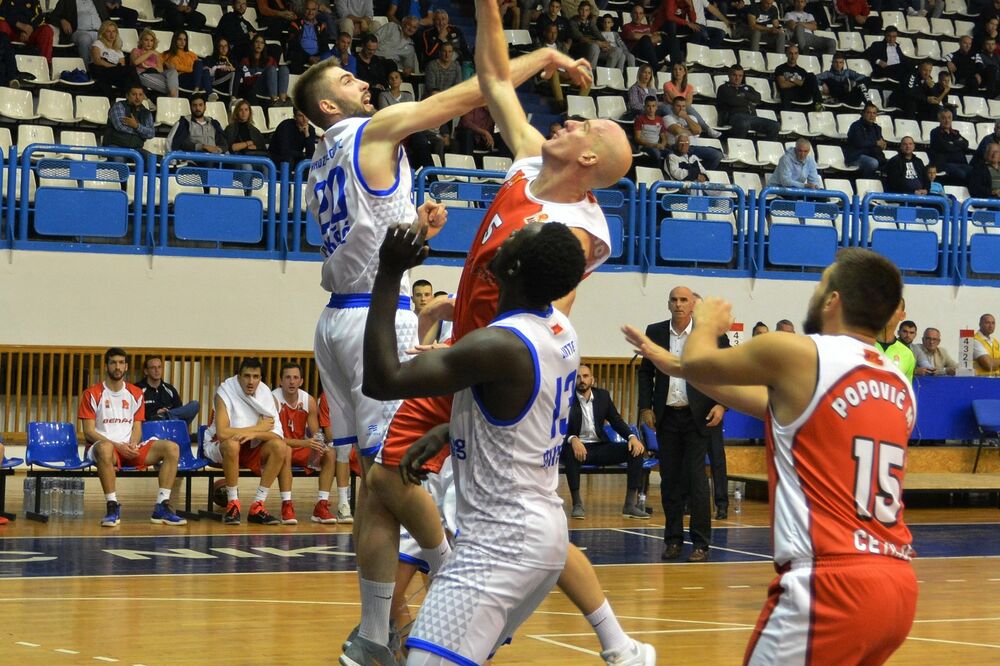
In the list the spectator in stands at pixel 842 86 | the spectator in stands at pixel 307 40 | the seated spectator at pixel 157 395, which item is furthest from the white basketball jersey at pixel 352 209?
the spectator in stands at pixel 842 86

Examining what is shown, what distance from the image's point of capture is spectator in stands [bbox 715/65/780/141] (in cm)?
1955

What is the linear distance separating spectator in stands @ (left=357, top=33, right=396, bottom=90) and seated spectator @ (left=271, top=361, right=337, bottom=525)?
204 inches

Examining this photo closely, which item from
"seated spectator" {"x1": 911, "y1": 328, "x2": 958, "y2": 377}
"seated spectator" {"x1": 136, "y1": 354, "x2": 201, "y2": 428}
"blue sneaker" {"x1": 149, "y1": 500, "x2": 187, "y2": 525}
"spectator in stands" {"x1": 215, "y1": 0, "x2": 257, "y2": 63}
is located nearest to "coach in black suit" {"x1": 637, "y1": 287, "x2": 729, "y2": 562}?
"blue sneaker" {"x1": 149, "y1": 500, "x2": 187, "y2": 525}

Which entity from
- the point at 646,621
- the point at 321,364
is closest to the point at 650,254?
the point at 646,621

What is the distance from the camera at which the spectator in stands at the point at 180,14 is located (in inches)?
699

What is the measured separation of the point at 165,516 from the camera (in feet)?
39.8

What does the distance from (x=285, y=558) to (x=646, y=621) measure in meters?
3.41

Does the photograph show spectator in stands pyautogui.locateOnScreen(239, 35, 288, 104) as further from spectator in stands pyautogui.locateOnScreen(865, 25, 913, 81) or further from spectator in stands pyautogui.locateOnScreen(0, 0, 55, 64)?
spectator in stands pyautogui.locateOnScreen(865, 25, 913, 81)

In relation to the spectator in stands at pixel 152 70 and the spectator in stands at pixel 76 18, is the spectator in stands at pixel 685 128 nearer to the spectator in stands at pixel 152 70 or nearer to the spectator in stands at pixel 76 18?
the spectator in stands at pixel 152 70

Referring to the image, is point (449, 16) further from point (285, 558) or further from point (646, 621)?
point (646, 621)

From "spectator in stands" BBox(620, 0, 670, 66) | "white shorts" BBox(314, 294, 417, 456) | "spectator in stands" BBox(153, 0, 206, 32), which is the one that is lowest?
"white shorts" BBox(314, 294, 417, 456)

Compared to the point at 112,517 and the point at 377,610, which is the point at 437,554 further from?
the point at 112,517

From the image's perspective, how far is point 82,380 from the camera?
14.6m

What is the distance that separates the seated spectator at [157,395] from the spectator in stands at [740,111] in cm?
937
